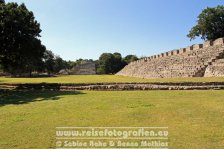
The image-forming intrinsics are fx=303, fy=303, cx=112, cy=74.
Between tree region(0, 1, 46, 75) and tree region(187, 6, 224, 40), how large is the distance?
38158 millimetres

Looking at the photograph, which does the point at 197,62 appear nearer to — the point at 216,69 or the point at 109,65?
the point at 216,69

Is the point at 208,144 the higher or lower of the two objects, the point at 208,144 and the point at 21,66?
the lower

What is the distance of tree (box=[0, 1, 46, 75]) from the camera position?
24.3m

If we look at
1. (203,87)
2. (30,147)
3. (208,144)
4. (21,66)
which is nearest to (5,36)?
(21,66)

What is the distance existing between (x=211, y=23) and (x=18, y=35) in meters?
40.7

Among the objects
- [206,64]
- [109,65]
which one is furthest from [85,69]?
[206,64]

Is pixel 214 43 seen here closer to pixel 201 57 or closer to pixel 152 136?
pixel 201 57

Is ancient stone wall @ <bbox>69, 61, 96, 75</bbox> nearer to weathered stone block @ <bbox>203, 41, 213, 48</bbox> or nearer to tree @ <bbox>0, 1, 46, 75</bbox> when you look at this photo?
weathered stone block @ <bbox>203, 41, 213, 48</bbox>

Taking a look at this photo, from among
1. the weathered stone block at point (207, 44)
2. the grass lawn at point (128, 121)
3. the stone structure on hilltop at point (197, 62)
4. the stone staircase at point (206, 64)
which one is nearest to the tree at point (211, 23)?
the stone structure on hilltop at point (197, 62)

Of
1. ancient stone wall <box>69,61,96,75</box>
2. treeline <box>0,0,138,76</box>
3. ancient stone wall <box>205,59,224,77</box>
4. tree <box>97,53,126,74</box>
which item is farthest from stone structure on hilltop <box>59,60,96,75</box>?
ancient stone wall <box>205,59,224,77</box>

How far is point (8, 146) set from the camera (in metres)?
6.78

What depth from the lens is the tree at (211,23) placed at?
5475cm

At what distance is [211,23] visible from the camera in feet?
181

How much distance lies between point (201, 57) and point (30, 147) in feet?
80.9
